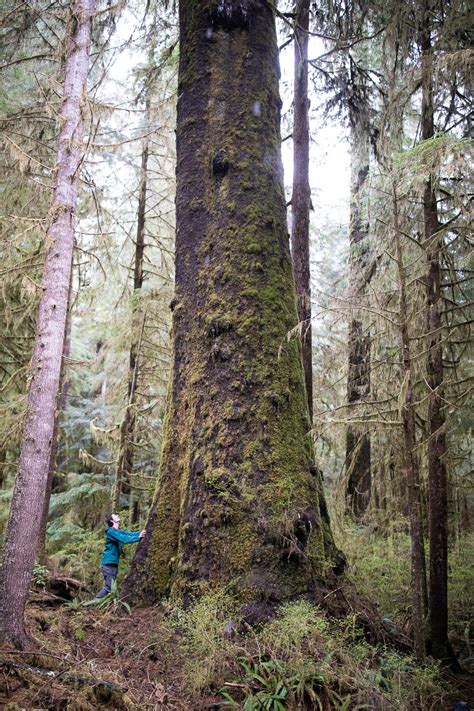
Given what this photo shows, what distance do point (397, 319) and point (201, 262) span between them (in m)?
2.37

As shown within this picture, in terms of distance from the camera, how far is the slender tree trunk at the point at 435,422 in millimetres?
6074

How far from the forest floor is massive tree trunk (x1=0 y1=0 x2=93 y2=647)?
1.52 feet

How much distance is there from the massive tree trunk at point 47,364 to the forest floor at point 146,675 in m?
0.46

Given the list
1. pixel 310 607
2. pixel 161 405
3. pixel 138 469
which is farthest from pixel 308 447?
pixel 138 469

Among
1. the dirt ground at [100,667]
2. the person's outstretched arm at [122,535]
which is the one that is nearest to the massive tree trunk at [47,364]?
the dirt ground at [100,667]

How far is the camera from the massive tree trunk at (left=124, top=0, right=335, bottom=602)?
4422mm

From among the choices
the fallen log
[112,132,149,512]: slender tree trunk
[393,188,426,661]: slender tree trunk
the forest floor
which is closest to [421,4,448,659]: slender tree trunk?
[393,188,426,661]: slender tree trunk

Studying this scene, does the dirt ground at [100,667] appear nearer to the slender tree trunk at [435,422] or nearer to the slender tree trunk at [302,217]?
the slender tree trunk at [435,422]

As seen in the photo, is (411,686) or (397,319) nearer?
(411,686)

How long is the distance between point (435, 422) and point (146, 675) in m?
4.55

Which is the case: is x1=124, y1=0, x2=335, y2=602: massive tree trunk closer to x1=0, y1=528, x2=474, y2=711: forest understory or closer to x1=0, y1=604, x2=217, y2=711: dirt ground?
x1=0, y1=528, x2=474, y2=711: forest understory

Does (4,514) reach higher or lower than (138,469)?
lower

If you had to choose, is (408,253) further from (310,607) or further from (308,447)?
(310,607)

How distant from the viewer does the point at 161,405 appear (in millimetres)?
9953
